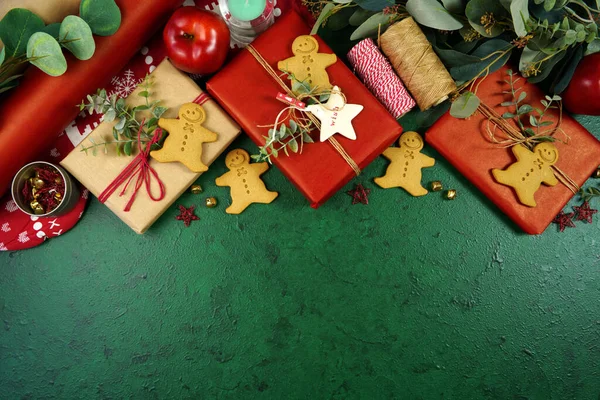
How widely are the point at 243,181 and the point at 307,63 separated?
0.87 feet

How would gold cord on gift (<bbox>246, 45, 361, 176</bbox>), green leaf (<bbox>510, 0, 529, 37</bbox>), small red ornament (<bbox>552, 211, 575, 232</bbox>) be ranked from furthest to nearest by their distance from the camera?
small red ornament (<bbox>552, 211, 575, 232</bbox>) < gold cord on gift (<bbox>246, 45, 361, 176</bbox>) < green leaf (<bbox>510, 0, 529, 37</bbox>)

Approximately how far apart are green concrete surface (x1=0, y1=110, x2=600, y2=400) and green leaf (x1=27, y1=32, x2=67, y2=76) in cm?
29

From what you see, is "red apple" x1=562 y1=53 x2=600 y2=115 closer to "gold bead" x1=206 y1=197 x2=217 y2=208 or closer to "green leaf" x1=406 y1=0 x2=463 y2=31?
"green leaf" x1=406 y1=0 x2=463 y2=31

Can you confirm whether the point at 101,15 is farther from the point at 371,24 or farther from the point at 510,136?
the point at 510,136

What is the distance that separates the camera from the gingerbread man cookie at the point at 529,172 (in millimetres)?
839

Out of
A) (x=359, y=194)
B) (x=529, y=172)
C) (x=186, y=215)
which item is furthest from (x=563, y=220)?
(x=186, y=215)

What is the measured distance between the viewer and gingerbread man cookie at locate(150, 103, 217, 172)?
2.68 feet

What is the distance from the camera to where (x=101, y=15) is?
0.75 m

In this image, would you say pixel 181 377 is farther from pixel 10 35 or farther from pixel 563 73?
pixel 563 73

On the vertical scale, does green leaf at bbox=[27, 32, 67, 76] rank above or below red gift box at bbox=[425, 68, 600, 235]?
above

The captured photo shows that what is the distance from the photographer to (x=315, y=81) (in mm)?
801

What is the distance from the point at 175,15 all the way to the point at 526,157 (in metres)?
0.72

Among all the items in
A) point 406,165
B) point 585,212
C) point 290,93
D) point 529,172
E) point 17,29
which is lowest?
point 585,212

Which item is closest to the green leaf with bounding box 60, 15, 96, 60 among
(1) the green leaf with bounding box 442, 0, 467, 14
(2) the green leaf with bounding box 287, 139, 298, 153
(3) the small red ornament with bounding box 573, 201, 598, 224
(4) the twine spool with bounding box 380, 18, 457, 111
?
(2) the green leaf with bounding box 287, 139, 298, 153
